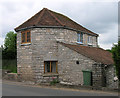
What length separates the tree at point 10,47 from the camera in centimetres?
3139

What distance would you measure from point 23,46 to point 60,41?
13.8ft

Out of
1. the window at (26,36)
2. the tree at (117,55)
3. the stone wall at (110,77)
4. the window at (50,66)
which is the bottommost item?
the stone wall at (110,77)

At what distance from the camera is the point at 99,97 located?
10.9m

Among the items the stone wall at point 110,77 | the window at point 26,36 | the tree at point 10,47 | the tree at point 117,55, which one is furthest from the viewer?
the tree at point 10,47

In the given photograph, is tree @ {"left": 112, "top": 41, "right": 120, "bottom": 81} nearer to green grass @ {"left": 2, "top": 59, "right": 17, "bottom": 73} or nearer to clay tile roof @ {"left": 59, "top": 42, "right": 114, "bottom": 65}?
clay tile roof @ {"left": 59, "top": 42, "right": 114, "bottom": 65}

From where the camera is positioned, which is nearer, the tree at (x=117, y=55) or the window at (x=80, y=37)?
the tree at (x=117, y=55)

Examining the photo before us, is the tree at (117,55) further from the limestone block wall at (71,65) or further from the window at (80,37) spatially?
the window at (80,37)

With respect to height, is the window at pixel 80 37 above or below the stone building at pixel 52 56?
above

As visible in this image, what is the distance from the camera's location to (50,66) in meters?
18.2

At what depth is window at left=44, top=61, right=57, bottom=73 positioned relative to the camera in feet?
60.0

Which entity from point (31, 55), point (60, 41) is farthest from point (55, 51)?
point (31, 55)

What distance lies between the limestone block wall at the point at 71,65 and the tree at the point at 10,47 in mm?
16118

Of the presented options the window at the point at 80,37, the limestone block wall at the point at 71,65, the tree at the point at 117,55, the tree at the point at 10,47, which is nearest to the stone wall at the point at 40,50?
the limestone block wall at the point at 71,65

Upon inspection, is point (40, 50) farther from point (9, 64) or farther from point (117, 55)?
point (9, 64)
